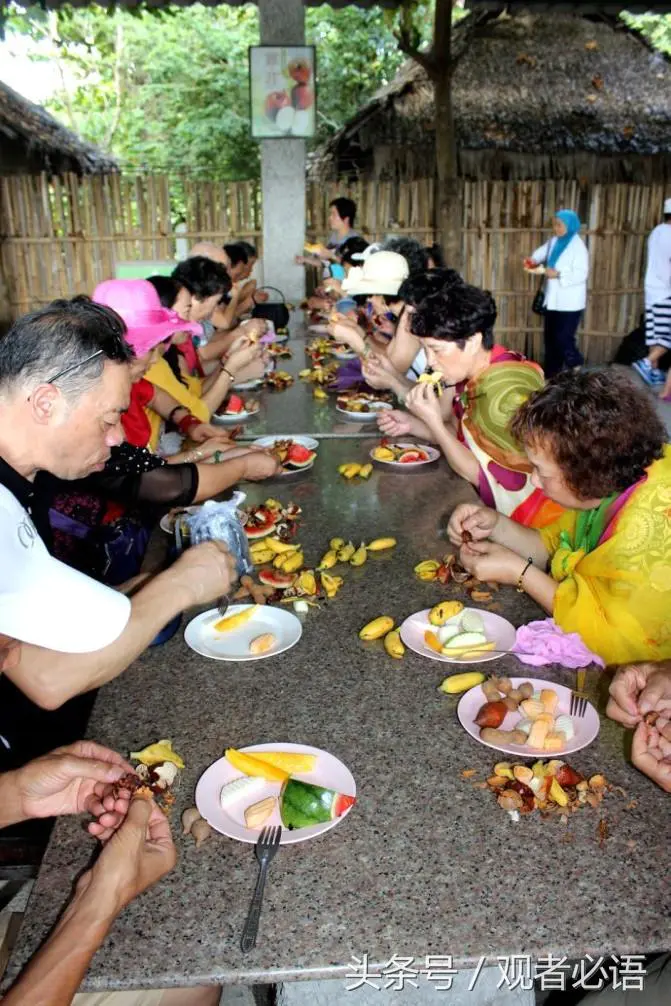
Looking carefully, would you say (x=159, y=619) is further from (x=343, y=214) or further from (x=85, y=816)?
(x=343, y=214)

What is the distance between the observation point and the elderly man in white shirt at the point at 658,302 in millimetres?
7188

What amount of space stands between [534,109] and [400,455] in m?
9.15

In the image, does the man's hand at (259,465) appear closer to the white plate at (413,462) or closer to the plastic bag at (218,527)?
the white plate at (413,462)

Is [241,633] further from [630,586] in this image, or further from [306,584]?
[630,586]

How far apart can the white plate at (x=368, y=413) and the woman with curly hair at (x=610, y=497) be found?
1810 millimetres

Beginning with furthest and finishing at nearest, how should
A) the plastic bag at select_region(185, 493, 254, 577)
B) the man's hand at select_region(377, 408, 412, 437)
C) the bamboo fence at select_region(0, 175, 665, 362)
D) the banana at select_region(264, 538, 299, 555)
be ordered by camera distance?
the bamboo fence at select_region(0, 175, 665, 362) → the man's hand at select_region(377, 408, 412, 437) → the banana at select_region(264, 538, 299, 555) → the plastic bag at select_region(185, 493, 254, 577)

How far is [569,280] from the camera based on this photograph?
7809 mm

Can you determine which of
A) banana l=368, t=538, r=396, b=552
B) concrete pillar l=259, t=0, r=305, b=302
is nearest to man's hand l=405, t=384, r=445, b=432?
banana l=368, t=538, r=396, b=552

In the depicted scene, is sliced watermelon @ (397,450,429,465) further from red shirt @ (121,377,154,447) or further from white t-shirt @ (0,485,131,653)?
white t-shirt @ (0,485,131,653)

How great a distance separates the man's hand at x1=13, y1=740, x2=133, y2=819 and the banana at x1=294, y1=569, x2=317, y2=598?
71cm

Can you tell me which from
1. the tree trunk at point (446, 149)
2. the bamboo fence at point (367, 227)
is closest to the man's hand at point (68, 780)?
the tree trunk at point (446, 149)

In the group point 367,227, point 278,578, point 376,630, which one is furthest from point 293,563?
point 367,227

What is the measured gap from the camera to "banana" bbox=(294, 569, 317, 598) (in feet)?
6.52

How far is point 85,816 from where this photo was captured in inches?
51.1
